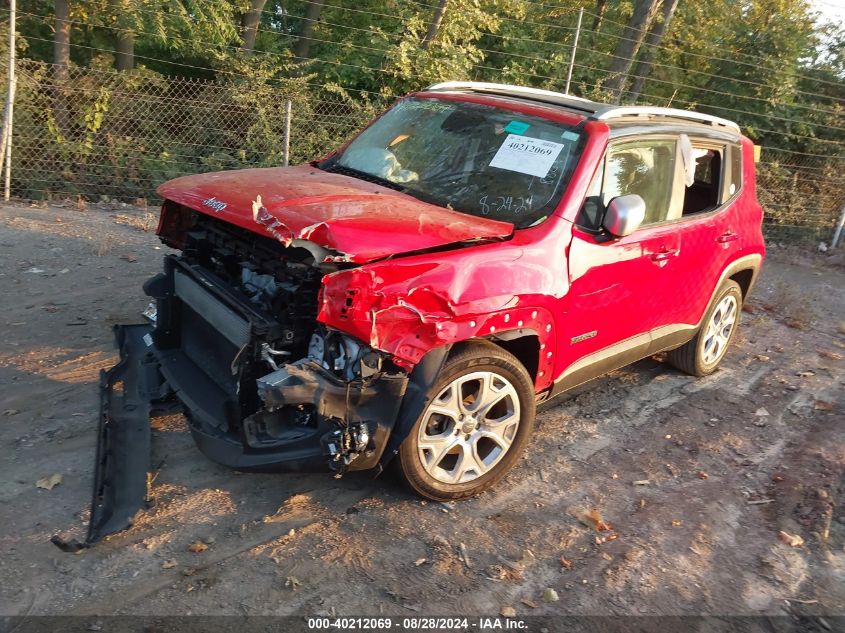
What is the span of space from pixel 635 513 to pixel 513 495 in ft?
2.20

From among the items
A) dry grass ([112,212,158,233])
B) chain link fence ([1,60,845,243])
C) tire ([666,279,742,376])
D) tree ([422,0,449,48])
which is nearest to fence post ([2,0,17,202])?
chain link fence ([1,60,845,243])

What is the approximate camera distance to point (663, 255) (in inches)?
183

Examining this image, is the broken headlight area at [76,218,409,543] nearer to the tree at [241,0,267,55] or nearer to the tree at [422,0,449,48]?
the tree at [241,0,267,55]

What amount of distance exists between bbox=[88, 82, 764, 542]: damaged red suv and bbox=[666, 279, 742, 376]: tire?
0.53 meters

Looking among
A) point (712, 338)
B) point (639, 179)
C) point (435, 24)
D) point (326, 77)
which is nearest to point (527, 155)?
point (639, 179)

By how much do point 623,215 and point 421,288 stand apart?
1350 mm

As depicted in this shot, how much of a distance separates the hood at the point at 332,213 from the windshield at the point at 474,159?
0.21m

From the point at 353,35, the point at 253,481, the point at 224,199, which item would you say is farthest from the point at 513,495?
the point at 353,35

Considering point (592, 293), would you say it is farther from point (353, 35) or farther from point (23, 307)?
point (353, 35)

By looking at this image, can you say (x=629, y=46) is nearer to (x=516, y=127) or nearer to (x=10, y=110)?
A: (x=10, y=110)

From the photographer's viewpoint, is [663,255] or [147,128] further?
[147,128]

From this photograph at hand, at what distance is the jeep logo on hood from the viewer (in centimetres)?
362

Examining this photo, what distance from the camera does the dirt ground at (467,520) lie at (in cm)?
308

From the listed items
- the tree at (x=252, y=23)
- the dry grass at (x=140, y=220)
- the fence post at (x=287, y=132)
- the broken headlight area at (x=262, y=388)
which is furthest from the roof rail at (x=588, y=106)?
the tree at (x=252, y=23)
